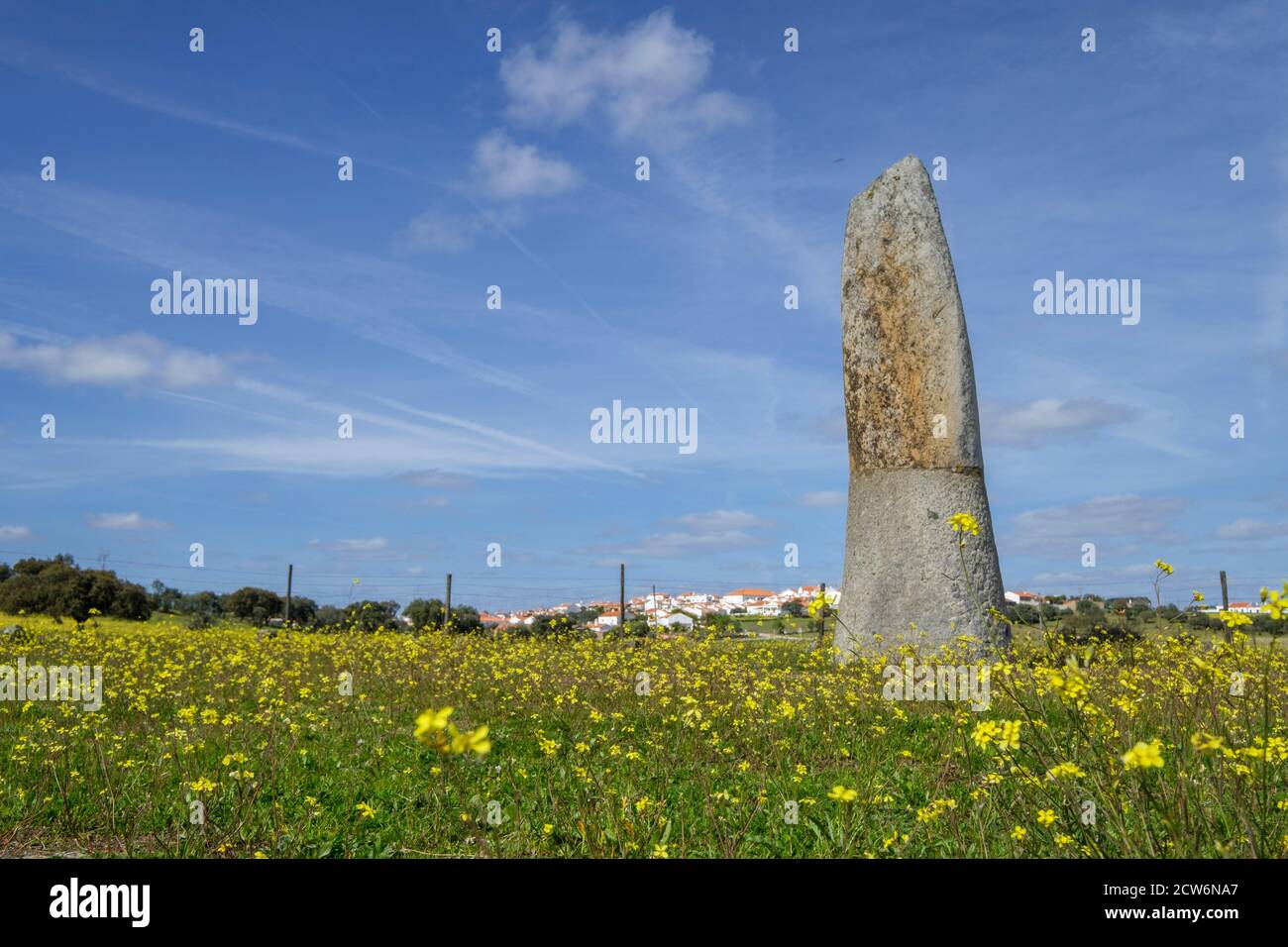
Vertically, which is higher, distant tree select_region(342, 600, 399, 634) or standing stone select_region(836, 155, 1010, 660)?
standing stone select_region(836, 155, 1010, 660)

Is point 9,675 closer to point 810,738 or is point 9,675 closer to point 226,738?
point 226,738

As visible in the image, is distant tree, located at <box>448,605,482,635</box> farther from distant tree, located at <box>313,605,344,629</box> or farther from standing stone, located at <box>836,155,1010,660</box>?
standing stone, located at <box>836,155,1010,660</box>

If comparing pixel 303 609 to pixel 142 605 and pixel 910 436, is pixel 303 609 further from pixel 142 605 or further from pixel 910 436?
pixel 910 436

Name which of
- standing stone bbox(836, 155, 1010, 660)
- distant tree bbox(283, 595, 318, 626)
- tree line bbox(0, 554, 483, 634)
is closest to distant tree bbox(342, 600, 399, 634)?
tree line bbox(0, 554, 483, 634)

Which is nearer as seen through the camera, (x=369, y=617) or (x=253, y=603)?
(x=369, y=617)

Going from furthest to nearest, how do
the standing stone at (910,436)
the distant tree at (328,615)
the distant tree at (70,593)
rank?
the distant tree at (328,615)
the distant tree at (70,593)
the standing stone at (910,436)

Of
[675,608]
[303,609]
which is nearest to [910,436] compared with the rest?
[675,608]

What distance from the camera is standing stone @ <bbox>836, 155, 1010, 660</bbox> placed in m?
11.5

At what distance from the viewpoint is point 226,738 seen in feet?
24.1

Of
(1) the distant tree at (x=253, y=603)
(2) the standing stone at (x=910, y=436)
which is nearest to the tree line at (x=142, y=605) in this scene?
(1) the distant tree at (x=253, y=603)

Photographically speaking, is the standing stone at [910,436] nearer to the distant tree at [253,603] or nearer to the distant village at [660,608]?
the distant village at [660,608]

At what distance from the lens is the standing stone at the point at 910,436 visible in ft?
37.7

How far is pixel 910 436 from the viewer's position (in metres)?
11.8

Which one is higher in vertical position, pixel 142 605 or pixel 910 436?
pixel 910 436
